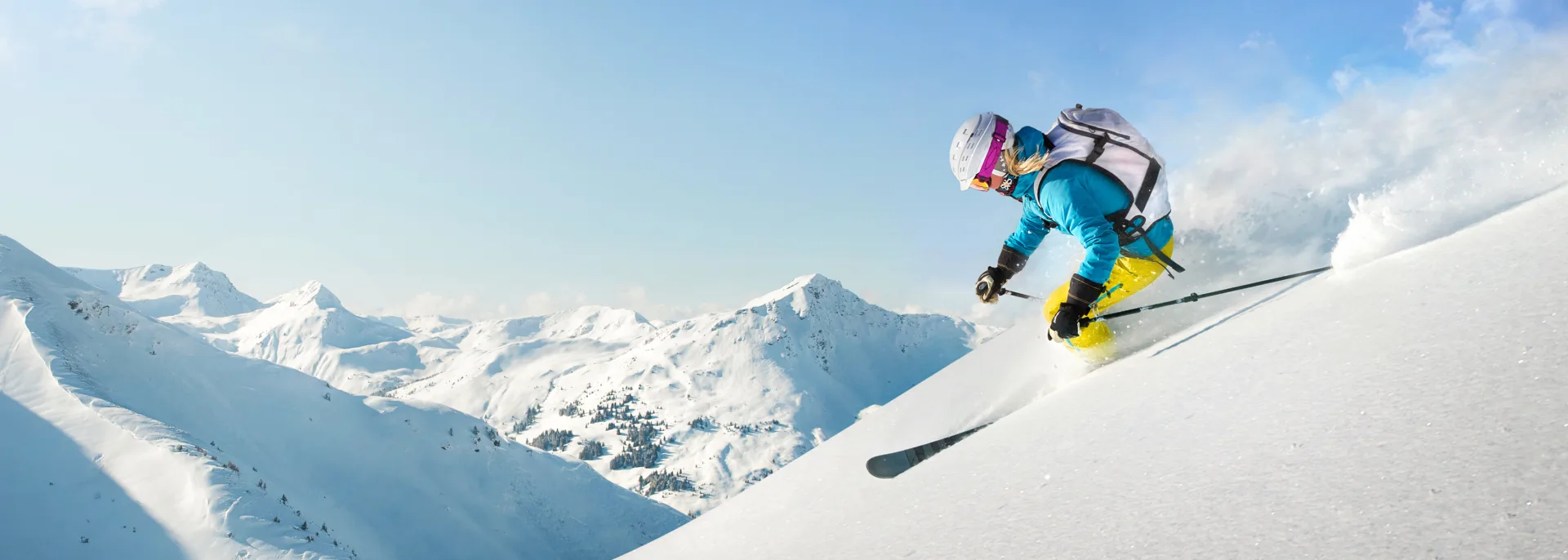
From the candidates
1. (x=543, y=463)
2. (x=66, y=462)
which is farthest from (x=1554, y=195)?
(x=543, y=463)

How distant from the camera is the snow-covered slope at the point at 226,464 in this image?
1728cm

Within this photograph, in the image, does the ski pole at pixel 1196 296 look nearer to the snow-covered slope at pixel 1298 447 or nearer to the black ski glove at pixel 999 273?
the snow-covered slope at pixel 1298 447

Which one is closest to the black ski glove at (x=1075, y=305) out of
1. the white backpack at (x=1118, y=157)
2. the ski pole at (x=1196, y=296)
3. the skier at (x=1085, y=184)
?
the skier at (x=1085, y=184)

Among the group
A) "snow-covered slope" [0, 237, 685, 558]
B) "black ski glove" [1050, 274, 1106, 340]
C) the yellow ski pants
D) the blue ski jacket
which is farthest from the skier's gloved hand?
"snow-covered slope" [0, 237, 685, 558]

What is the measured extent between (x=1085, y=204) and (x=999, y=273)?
1511 mm

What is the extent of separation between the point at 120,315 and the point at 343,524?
14.1m

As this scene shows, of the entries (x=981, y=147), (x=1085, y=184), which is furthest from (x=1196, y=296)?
(x=981, y=147)

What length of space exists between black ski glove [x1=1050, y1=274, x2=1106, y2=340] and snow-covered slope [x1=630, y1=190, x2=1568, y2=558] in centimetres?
72

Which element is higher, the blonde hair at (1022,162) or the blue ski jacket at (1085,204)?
the blonde hair at (1022,162)

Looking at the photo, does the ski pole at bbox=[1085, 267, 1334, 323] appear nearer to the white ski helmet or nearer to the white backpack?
the white backpack

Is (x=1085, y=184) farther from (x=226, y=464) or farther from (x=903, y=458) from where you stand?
(x=226, y=464)

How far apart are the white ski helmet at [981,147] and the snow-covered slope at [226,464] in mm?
17408

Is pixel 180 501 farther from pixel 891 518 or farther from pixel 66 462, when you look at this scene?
pixel 891 518

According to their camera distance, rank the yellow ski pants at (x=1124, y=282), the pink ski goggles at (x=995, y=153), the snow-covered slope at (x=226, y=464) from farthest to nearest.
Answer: the snow-covered slope at (x=226, y=464), the yellow ski pants at (x=1124, y=282), the pink ski goggles at (x=995, y=153)
